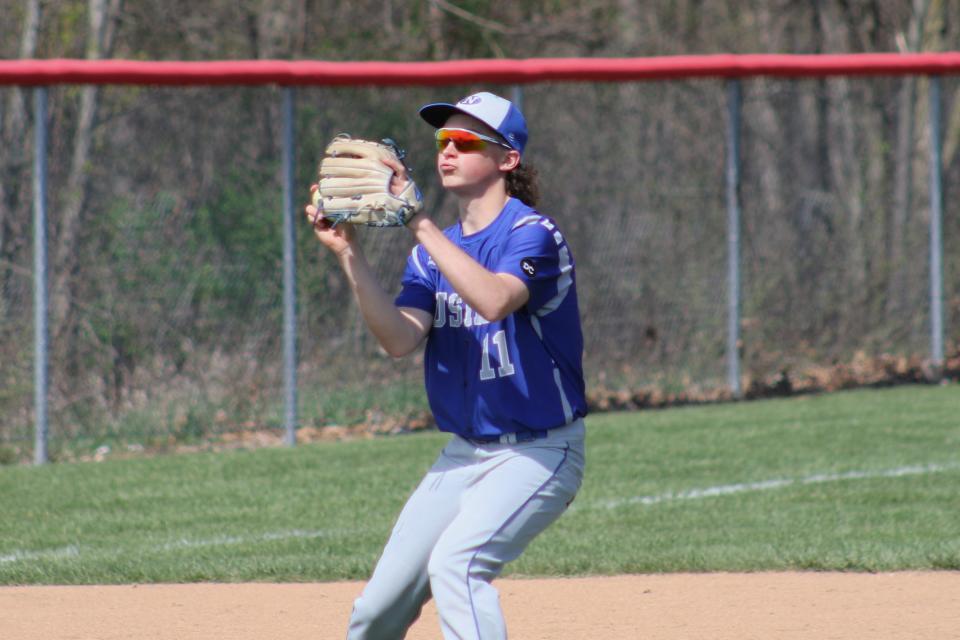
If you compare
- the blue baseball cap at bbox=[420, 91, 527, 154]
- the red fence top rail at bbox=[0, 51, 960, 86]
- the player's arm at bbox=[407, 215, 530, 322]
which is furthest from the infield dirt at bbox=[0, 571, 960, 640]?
the red fence top rail at bbox=[0, 51, 960, 86]

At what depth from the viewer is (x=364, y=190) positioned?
3645 millimetres

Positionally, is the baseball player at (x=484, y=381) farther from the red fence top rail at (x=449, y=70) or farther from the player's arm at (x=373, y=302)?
the red fence top rail at (x=449, y=70)

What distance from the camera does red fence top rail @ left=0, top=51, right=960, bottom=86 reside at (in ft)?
29.1

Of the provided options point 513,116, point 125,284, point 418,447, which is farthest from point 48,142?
point 513,116

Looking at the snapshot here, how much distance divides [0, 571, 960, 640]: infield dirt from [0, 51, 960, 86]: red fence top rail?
399 centimetres

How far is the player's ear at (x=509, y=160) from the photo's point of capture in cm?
396

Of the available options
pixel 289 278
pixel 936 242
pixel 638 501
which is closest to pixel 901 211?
pixel 936 242

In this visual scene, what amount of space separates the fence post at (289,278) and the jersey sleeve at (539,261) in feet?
18.5

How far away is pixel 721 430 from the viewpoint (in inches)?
372

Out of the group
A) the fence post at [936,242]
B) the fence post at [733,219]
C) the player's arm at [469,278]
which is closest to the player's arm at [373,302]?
the player's arm at [469,278]

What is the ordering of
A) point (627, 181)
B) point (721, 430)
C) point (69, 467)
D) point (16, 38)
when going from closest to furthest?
point (69, 467) < point (721, 430) < point (627, 181) < point (16, 38)

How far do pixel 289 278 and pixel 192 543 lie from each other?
2.97 metres

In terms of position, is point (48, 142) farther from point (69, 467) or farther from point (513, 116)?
point (513, 116)

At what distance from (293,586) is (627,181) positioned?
17.6ft
